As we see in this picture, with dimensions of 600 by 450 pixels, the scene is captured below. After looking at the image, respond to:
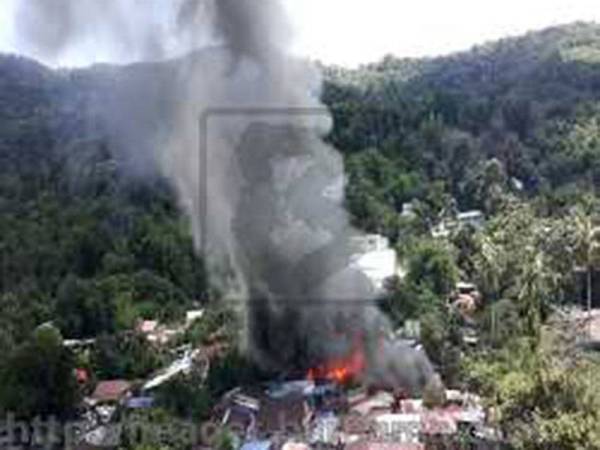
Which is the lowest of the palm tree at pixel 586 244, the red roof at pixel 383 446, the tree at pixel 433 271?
the red roof at pixel 383 446

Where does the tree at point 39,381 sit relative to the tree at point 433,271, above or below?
below

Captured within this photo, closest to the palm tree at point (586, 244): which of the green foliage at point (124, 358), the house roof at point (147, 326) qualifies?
the green foliage at point (124, 358)

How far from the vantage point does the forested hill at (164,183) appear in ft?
122

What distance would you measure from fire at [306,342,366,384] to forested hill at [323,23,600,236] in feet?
51.7

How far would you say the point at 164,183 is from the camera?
1752 inches

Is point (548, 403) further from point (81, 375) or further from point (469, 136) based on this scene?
point (469, 136)

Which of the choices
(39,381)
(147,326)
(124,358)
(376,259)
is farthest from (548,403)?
(376,259)

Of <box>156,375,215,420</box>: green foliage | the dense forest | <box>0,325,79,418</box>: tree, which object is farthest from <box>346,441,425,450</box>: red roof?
<box>0,325,79,418</box>: tree

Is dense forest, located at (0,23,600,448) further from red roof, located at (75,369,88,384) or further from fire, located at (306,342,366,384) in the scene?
fire, located at (306,342,366,384)

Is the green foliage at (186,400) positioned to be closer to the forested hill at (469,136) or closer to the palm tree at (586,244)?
the palm tree at (586,244)

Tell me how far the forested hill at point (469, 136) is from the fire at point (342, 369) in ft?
51.7

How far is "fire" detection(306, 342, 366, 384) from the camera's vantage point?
87.1ft

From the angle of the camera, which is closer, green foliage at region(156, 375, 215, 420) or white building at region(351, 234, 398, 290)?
green foliage at region(156, 375, 215, 420)

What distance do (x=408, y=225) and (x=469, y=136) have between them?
603 inches
